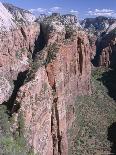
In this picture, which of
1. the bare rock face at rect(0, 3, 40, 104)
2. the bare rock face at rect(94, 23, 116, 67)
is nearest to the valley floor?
the bare rock face at rect(0, 3, 40, 104)

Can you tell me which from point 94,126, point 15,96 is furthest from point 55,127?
point 94,126

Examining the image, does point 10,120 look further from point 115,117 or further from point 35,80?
point 115,117

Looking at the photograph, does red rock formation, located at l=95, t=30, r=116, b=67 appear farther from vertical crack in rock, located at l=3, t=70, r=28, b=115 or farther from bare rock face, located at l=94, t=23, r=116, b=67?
vertical crack in rock, located at l=3, t=70, r=28, b=115

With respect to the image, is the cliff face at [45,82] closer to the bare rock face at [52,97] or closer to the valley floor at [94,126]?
the bare rock face at [52,97]

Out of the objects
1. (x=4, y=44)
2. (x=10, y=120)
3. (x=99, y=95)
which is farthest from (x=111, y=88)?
(x=10, y=120)

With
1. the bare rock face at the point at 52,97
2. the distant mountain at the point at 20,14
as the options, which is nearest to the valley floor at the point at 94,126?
the bare rock face at the point at 52,97

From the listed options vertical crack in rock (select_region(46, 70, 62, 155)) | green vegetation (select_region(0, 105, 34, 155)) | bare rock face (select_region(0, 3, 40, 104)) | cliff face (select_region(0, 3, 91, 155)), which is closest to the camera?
green vegetation (select_region(0, 105, 34, 155))

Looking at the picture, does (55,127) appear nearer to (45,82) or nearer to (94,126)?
(45,82)
